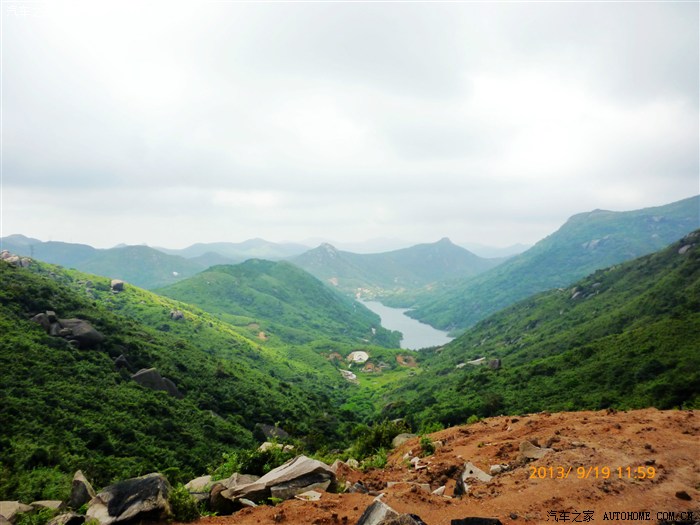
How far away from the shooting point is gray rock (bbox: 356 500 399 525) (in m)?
11.4

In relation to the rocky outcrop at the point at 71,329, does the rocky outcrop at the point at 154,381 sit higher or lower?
lower

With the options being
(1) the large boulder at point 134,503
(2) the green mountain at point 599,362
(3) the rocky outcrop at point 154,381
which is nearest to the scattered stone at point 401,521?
(1) the large boulder at point 134,503

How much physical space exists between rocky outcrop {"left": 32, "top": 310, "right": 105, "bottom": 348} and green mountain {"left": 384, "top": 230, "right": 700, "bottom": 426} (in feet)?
153

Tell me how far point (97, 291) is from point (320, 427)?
101498 millimetres

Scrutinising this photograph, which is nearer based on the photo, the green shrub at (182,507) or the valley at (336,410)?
the green shrub at (182,507)

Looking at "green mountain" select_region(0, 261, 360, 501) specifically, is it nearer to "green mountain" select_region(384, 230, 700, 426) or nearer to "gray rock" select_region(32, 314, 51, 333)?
"gray rock" select_region(32, 314, 51, 333)

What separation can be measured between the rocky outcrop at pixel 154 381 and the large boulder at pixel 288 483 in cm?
3991

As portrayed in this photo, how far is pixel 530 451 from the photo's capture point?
17875mm

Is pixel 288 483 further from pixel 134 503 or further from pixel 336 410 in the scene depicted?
pixel 336 410

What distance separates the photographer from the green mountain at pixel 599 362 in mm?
46906

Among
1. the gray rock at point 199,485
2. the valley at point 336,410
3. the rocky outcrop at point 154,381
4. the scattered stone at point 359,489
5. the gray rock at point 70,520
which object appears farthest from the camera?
the rocky outcrop at point 154,381

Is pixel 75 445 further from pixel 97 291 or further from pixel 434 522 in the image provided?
pixel 97 291

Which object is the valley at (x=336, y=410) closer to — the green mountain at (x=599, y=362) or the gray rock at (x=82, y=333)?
the gray rock at (x=82, y=333)

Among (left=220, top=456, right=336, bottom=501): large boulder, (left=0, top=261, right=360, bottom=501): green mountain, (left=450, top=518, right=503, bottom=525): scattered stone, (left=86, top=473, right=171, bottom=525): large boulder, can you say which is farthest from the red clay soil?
(left=0, top=261, right=360, bottom=501): green mountain
